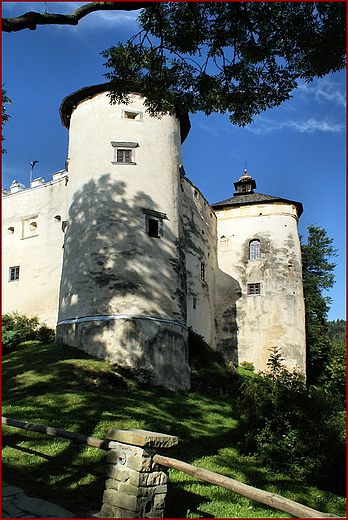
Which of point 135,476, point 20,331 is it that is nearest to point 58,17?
point 135,476

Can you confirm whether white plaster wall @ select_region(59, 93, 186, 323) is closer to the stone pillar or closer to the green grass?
A: the green grass

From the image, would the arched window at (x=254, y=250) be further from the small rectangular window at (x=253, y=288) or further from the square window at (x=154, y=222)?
the square window at (x=154, y=222)

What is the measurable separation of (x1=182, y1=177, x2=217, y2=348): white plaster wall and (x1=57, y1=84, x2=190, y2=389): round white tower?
561cm

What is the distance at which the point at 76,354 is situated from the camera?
14516mm

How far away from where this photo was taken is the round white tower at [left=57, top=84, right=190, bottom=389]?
591 inches

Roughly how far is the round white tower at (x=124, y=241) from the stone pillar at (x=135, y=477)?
9553mm

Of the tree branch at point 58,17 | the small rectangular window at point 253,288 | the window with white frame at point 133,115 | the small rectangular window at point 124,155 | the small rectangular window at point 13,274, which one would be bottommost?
the small rectangular window at point 253,288

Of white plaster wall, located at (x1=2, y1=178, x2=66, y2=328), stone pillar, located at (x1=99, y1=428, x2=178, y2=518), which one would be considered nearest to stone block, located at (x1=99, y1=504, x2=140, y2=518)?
stone pillar, located at (x1=99, y1=428, x2=178, y2=518)

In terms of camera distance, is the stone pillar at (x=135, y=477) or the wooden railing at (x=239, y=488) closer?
the wooden railing at (x=239, y=488)

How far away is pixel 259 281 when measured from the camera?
28562 millimetres

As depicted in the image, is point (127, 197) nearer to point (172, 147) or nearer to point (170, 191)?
point (170, 191)

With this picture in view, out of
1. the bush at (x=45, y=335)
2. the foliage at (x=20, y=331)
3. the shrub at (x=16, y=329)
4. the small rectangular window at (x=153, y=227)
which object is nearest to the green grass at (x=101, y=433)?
the bush at (x=45, y=335)

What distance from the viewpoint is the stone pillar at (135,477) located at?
15.5 ft

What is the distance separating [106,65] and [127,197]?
7365mm
